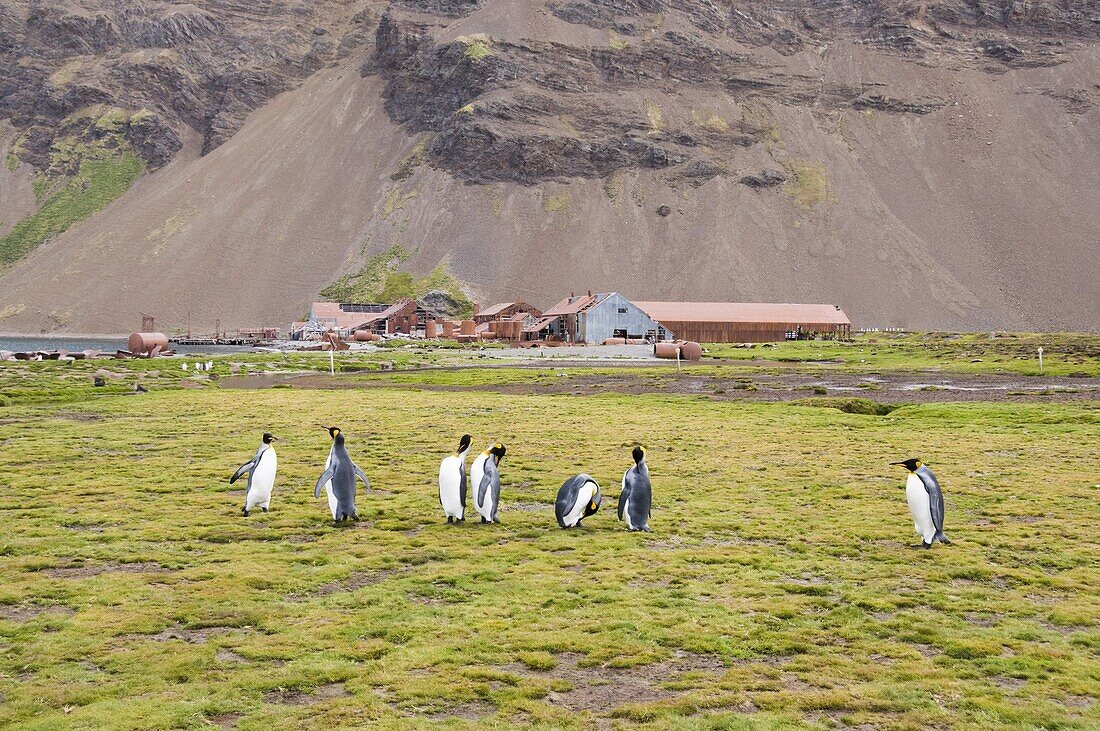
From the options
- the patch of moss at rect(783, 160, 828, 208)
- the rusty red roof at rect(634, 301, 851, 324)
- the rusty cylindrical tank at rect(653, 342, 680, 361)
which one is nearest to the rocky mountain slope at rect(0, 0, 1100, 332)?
the patch of moss at rect(783, 160, 828, 208)

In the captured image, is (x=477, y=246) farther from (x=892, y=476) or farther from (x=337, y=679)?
(x=337, y=679)

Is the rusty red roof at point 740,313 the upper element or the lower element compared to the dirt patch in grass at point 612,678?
upper

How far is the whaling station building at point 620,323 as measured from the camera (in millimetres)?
112250

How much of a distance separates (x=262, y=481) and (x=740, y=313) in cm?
11336

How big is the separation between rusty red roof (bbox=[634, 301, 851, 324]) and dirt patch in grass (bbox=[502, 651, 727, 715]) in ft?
362

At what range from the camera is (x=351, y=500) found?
50.2 ft

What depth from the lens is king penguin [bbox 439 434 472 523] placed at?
1506 centimetres

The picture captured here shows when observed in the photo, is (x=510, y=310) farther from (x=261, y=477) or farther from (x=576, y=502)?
(x=576, y=502)

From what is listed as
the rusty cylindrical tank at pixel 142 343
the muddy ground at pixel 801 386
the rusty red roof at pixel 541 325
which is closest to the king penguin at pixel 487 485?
the muddy ground at pixel 801 386

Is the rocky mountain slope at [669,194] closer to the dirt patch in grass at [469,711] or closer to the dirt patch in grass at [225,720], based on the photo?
the dirt patch in grass at [469,711]

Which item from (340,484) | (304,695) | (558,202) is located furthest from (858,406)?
(558,202)

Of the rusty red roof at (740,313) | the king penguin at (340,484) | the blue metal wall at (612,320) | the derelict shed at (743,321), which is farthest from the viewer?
the rusty red roof at (740,313)

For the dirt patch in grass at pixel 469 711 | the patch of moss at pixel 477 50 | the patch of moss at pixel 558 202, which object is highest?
the patch of moss at pixel 477 50

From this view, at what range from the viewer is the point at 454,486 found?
600 inches
